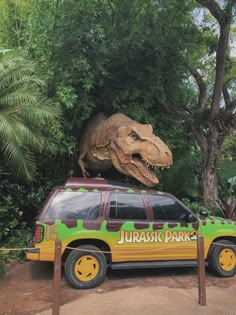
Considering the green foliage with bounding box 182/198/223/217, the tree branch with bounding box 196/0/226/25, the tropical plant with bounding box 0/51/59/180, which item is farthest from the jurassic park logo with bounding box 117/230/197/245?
the tree branch with bounding box 196/0/226/25

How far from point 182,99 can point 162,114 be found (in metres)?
1.09

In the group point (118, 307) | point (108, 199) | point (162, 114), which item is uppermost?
point (162, 114)

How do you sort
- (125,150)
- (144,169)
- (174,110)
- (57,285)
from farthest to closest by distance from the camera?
(174,110) < (125,150) < (144,169) < (57,285)

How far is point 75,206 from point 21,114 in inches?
109

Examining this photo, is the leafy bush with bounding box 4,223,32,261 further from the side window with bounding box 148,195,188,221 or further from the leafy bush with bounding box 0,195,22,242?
the side window with bounding box 148,195,188,221

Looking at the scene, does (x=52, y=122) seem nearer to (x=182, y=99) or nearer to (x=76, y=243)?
(x=76, y=243)

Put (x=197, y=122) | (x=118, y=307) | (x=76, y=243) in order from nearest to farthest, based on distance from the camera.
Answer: (x=118, y=307) < (x=76, y=243) < (x=197, y=122)

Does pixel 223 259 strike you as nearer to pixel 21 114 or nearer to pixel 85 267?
pixel 85 267

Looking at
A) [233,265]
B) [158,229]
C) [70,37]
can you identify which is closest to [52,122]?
[70,37]

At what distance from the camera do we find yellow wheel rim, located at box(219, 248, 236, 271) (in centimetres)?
679

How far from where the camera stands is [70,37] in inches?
354

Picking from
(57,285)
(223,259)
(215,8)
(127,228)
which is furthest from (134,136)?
(57,285)

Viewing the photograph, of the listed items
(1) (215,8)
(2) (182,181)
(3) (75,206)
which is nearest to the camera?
(3) (75,206)

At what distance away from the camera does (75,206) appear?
244 inches
